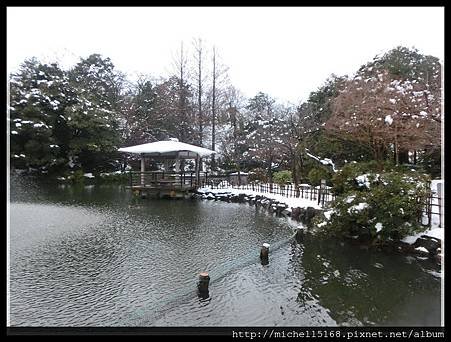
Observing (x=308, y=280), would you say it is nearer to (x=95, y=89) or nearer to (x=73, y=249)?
(x=73, y=249)

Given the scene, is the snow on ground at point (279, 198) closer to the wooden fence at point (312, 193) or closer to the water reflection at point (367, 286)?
the wooden fence at point (312, 193)

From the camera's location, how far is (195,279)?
4684mm

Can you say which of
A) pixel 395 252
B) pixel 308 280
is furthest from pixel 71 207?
pixel 395 252

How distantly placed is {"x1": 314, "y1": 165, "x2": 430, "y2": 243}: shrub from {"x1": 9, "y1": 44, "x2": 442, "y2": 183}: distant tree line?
2.69 metres

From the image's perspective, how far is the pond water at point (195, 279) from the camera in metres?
3.64

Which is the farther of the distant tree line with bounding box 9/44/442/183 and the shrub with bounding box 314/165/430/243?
the distant tree line with bounding box 9/44/442/183

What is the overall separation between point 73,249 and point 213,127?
15781 mm

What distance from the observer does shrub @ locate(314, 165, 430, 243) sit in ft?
19.5

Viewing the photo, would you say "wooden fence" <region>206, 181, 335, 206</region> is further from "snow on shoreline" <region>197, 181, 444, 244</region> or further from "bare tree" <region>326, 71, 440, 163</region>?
"bare tree" <region>326, 71, 440, 163</region>

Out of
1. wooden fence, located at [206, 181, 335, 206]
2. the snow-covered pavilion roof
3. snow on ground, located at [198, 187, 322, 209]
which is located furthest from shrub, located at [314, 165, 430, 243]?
the snow-covered pavilion roof

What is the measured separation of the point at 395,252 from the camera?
5945 millimetres

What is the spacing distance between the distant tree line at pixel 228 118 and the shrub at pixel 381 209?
2.69 meters

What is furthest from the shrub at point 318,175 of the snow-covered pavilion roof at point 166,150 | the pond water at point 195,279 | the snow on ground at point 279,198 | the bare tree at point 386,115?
the snow-covered pavilion roof at point 166,150

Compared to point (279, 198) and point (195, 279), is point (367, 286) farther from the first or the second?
point (279, 198)
